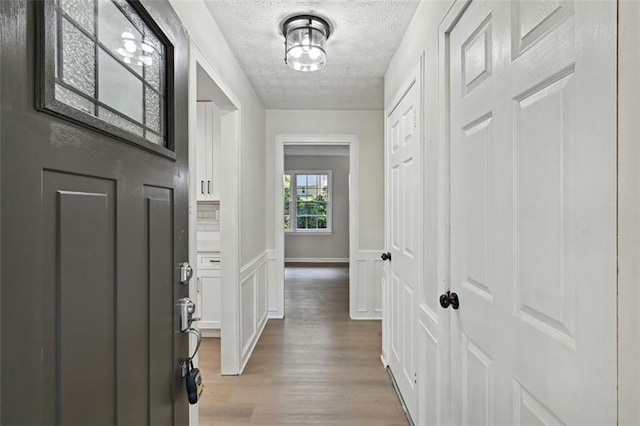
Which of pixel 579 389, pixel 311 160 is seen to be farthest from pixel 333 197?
pixel 579 389

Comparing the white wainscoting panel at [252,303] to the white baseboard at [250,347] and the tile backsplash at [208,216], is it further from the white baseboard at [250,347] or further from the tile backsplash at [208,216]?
the tile backsplash at [208,216]

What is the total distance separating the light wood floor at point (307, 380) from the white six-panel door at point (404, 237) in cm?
21

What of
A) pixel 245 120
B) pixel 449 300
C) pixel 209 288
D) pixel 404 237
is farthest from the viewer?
pixel 209 288

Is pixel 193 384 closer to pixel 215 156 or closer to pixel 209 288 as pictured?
pixel 209 288

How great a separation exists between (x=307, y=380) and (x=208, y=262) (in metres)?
1.47

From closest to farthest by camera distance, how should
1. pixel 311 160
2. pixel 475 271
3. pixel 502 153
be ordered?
pixel 502 153
pixel 475 271
pixel 311 160

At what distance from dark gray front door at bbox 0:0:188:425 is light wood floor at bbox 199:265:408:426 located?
1250 mm

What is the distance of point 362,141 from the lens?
12.9ft

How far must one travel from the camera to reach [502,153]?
38.8 inches

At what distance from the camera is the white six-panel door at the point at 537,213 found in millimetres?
638

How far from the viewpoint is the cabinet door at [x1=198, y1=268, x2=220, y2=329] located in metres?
3.25

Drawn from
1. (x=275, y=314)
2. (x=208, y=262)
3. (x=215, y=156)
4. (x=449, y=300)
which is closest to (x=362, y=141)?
(x=215, y=156)

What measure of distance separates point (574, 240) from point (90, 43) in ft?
3.64

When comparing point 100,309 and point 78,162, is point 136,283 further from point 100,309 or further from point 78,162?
point 78,162
